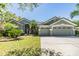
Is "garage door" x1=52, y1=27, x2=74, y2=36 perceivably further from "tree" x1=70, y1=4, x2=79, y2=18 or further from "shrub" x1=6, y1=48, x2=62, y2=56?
"shrub" x1=6, y1=48, x2=62, y2=56

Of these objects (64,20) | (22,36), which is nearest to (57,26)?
(64,20)

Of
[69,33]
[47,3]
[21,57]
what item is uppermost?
[47,3]

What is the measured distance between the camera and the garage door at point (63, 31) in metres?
7.77

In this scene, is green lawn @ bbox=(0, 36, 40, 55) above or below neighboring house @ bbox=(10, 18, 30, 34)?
below

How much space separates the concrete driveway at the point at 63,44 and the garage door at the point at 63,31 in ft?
0.33

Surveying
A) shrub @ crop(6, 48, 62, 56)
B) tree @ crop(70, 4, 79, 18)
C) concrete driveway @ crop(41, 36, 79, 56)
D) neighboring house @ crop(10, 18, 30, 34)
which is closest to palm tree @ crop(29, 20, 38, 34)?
neighboring house @ crop(10, 18, 30, 34)

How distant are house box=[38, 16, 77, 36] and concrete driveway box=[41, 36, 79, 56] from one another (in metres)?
0.12

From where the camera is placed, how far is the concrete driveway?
7699mm

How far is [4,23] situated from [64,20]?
1364 millimetres

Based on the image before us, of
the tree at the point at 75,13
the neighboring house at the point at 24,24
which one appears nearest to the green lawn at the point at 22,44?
the neighboring house at the point at 24,24

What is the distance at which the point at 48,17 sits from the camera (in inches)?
303

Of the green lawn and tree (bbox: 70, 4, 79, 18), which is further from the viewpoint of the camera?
the green lawn

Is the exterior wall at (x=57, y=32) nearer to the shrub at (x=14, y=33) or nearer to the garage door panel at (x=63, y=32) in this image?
the garage door panel at (x=63, y=32)

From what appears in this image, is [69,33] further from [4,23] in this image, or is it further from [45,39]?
[4,23]
